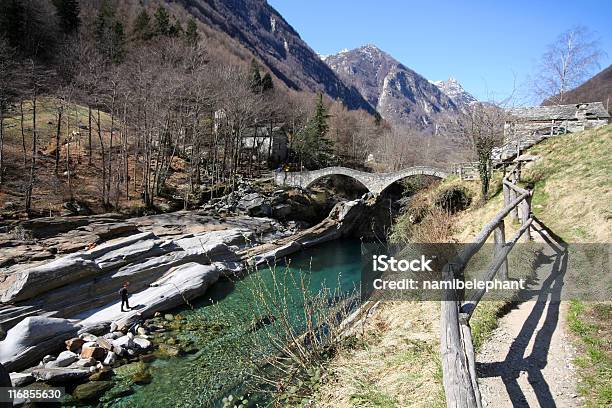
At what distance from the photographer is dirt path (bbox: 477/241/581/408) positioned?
383 centimetres

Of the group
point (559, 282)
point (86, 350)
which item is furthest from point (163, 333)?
point (559, 282)

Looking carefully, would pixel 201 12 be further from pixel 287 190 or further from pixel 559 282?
pixel 559 282

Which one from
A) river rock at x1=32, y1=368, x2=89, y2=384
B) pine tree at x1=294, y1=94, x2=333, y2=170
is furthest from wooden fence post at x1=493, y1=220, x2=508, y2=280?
pine tree at x1=294, y1=94, x2=333, y2=170

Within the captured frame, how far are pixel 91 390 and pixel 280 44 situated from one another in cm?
16212

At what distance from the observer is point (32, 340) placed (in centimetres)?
983

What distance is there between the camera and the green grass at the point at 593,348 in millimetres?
3700

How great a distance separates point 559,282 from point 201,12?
366 ft

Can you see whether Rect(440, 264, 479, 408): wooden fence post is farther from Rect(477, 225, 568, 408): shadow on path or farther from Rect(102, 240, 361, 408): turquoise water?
Rect(102, 240, 361, 408): turquoise water

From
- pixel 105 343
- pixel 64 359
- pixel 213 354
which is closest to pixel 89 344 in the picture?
pixel 105 343

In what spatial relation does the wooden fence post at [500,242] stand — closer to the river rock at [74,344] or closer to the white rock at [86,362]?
the white rock at [86,362]

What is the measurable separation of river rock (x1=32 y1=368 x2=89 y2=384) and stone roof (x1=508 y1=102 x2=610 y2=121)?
25833 millimetres

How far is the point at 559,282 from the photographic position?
6637mm

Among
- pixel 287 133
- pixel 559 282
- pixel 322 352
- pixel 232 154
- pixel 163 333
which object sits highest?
pixel 287 133

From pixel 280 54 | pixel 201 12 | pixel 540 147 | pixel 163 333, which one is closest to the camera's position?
pixel 163 333
